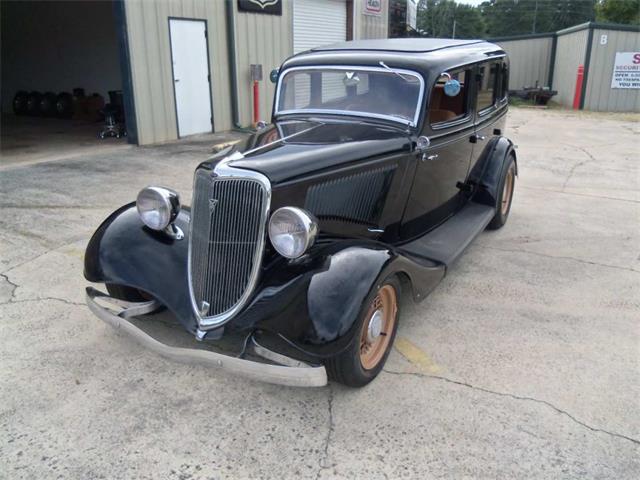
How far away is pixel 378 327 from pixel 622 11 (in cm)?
3095

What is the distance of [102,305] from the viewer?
327 centimetres

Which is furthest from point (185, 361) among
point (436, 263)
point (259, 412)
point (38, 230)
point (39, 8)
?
point (39, 8)

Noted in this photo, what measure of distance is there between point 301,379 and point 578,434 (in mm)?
1423

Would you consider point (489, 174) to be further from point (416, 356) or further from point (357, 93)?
point (416, 356)

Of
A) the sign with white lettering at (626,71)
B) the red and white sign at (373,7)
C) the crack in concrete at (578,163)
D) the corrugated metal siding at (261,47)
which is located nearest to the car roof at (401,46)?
the crack in concrete at (578,163)

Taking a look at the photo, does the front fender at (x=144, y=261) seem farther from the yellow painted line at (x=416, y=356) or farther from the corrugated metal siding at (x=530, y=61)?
the corrugated metal siding at (x=530, y=61)

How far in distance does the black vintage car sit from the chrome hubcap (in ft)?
0.03

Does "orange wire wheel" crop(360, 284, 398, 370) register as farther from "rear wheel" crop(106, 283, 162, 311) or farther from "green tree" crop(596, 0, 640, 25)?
"green tree" crop(596, 0, 640, 25)

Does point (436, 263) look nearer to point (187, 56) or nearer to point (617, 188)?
point (617, 188)

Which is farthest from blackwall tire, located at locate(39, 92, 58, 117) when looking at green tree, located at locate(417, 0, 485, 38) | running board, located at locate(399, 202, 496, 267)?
Result: green tree, located at locate(417, 0, 485, 38)

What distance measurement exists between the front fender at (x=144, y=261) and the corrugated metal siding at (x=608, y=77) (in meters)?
16.7

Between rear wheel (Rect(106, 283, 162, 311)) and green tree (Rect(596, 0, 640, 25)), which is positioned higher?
green tree (Rect(596, 0, 640, 25))

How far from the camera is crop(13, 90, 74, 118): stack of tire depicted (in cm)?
1443

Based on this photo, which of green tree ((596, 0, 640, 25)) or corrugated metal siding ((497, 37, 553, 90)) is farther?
green tree ((596, 0, 640, 25))
